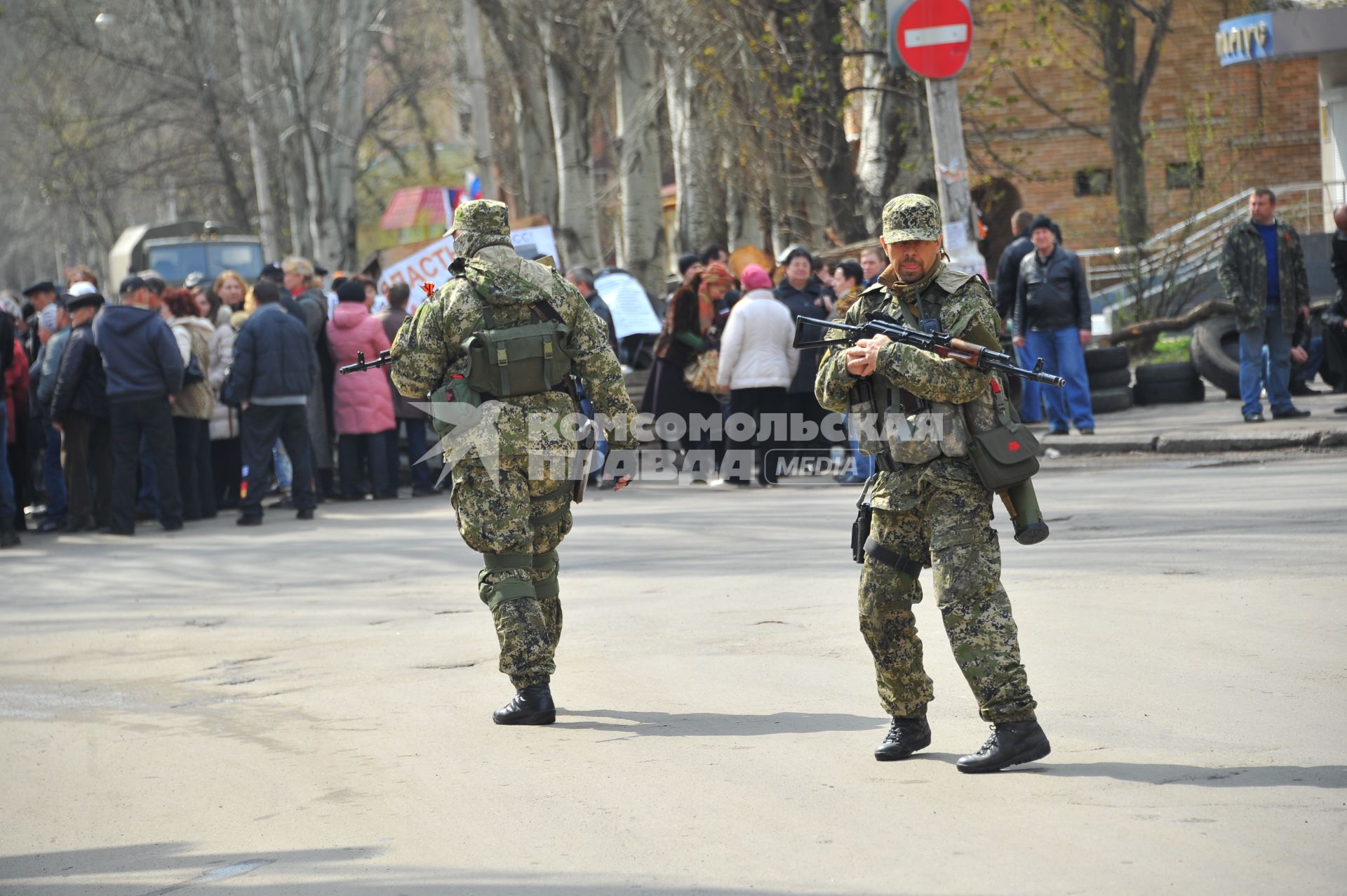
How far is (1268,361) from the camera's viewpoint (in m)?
13.6

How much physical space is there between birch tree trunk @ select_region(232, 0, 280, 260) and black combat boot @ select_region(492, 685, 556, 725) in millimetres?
28592

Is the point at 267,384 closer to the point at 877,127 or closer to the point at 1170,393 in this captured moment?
the point at 1170,393

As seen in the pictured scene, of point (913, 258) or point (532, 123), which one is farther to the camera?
point (532, 123)

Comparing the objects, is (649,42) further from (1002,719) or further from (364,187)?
(364,187)

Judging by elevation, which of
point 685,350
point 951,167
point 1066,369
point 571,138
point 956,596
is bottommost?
point 956,596

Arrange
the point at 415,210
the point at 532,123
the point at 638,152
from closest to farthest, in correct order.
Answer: the point at 638,152
the point at 532,123
the point at 415,210

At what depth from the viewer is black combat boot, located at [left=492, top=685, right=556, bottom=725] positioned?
242 inches

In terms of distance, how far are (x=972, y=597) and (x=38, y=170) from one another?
47195 mm

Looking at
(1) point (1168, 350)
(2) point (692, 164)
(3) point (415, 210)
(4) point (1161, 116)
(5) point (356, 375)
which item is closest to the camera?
(5) point (356, 375)

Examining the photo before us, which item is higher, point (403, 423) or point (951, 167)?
point (951, 167)

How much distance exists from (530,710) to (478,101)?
17.9m

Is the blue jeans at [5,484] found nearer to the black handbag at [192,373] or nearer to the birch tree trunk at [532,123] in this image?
the black handbag at [192,373]

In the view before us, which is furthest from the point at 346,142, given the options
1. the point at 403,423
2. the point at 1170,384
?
the point at 1170,384

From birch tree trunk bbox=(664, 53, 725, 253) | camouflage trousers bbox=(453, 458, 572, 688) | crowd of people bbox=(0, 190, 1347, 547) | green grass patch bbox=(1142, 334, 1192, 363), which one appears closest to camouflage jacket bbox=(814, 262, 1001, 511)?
camouflage trousers bbox=(453, 458, 572, 688)
